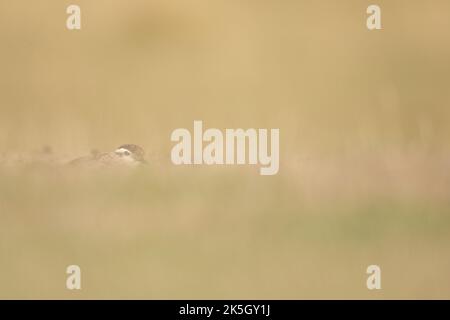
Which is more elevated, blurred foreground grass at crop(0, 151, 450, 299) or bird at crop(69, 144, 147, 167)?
bird at crop(69, 144, 147, 167)

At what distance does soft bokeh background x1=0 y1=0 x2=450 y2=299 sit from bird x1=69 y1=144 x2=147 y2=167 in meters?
0.03

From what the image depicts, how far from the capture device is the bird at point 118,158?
A: 262cm

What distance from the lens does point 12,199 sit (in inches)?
103

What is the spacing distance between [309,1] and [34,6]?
908mm

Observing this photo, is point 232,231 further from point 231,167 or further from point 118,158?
point 118,158

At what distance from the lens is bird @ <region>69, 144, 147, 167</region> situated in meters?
2.62

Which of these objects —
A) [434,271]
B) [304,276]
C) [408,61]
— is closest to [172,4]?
[408,61]

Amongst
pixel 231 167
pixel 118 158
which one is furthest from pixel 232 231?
pixel 118 158

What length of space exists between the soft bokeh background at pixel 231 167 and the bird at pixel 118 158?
0.03 meters

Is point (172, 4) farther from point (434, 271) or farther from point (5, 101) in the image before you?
point (434, 271)

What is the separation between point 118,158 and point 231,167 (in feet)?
1.22

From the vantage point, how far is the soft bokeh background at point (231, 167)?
2625 mm

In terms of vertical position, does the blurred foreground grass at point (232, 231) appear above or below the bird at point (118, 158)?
below

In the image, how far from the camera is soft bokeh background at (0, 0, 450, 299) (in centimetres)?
262
